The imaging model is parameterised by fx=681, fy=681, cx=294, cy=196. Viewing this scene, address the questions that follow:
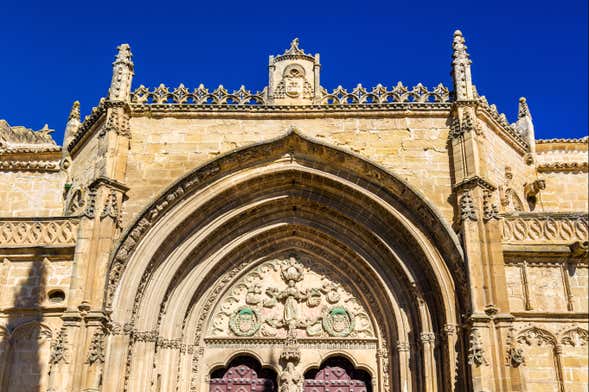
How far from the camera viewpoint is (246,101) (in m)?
14.6

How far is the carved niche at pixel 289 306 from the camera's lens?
46.5 ft

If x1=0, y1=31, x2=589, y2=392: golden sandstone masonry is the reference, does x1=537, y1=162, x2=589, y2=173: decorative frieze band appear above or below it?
above

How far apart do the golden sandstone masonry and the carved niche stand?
0.14ft

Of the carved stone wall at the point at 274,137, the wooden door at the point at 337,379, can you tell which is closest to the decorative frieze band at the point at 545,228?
the carved stone wall at the point at 274,137

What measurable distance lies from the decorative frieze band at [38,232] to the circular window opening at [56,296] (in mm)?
936

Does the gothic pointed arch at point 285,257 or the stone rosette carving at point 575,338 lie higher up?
the gothic pointed arch at point 285,257

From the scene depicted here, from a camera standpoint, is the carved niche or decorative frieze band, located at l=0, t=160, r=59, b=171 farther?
decorative frieze band, located at l=0, t=160, r=59, b=171

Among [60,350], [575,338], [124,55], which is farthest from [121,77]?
[575,338]

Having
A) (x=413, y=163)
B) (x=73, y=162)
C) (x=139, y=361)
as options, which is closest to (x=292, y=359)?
(x=139, y=361)

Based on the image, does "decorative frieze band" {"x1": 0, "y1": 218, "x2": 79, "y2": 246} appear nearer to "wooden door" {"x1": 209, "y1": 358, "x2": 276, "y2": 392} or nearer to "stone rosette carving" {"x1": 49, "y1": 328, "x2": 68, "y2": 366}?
"stone rosette carving" {"x1": 49, "y1": 328, "x2": 68, "y2": 366}

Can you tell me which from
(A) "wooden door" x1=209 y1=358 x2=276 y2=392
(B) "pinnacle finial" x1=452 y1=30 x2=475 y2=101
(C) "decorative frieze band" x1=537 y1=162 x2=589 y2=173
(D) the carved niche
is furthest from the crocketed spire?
(C) "decorative frieze band" x1=537 y1=162 x2=589 y2=173

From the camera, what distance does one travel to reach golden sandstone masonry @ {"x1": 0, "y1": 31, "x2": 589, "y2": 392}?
39.4 feet

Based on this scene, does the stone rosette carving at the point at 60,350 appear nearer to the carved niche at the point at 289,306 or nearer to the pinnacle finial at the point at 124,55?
the carved niche at the point at 289,306

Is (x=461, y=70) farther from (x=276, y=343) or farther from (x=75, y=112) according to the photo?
(x=75, y=112)
